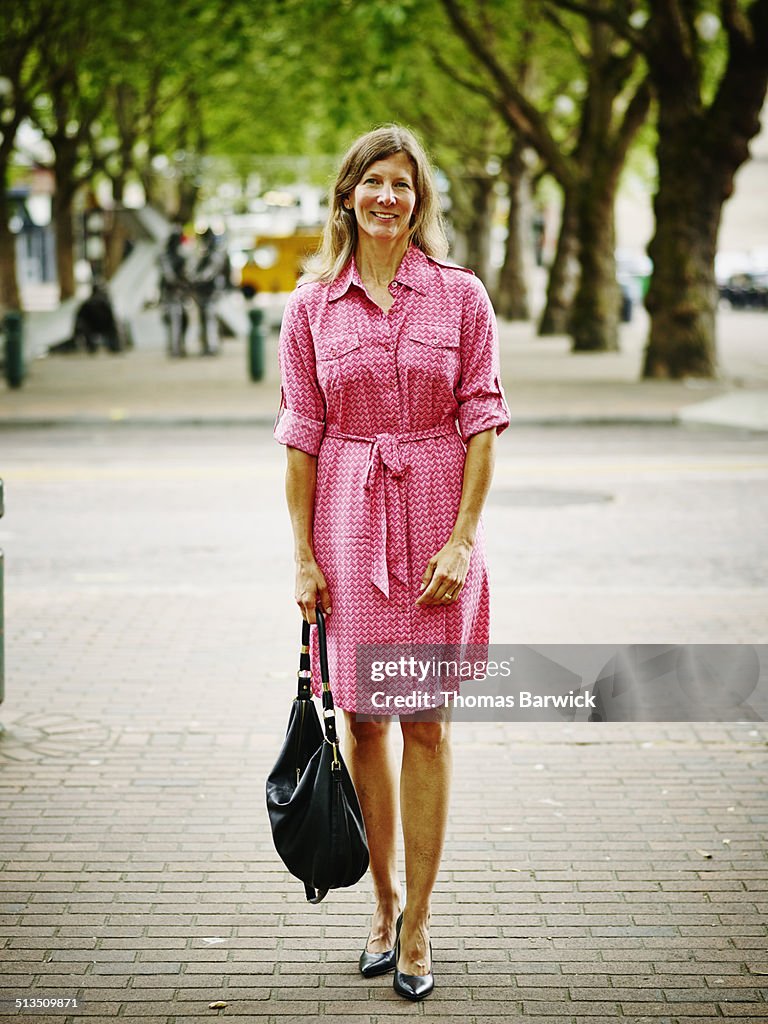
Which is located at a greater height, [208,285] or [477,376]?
[477,376]

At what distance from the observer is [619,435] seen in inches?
624

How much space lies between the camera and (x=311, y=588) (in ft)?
12.1

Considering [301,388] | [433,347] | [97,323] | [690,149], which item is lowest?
[97,323]

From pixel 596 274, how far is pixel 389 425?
22835 millimetres

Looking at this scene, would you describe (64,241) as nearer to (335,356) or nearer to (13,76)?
(13,76)

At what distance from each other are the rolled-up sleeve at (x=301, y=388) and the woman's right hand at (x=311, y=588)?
0.93 ft

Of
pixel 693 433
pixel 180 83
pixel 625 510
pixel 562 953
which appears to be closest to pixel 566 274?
pixel 180 83

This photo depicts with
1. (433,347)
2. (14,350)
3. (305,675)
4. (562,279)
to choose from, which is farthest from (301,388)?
(562,279)

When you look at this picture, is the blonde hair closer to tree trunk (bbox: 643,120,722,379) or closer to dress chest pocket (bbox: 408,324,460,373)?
dress chest pocket (bbox: 408,324,460,373)

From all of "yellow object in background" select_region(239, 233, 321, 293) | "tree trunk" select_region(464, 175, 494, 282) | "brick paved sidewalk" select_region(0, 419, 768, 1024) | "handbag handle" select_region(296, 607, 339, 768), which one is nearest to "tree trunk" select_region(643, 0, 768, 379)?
"brick paved sidewalk" select_region(0, 419, 768, 1024)

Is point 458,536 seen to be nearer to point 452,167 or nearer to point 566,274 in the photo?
point 566,274

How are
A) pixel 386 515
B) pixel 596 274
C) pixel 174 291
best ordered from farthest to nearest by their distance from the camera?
pixel 174 291, pixel 596 274, pixel 386 515

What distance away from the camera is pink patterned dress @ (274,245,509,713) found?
143 inches

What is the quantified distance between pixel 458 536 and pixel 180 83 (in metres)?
35.8
